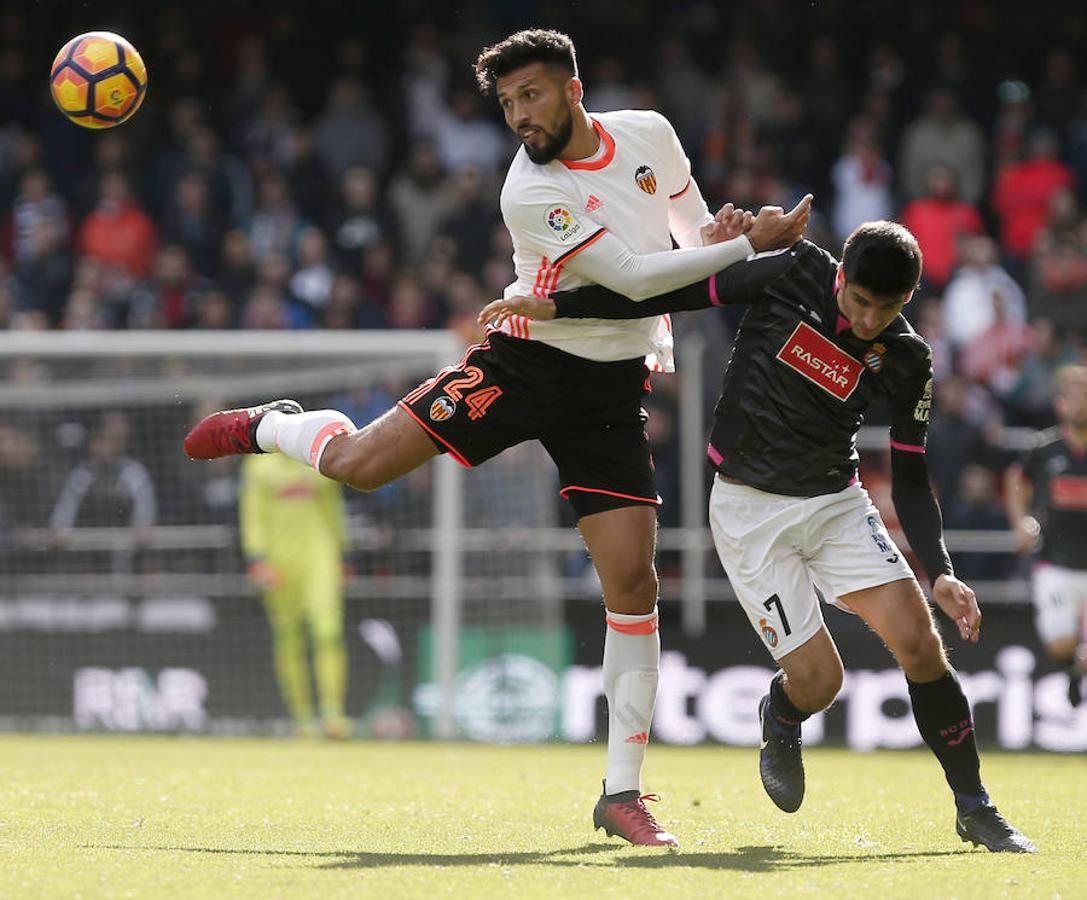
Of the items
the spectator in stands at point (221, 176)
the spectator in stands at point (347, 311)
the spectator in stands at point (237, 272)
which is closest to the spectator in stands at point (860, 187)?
the spectator in stands at point (347, 311)

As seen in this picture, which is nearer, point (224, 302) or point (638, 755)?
point (638, 755)

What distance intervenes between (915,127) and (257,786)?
33.2 feet

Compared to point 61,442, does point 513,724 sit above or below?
below

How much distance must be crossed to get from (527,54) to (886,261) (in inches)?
56.1

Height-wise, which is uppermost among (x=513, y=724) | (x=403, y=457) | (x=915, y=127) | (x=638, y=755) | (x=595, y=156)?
(x=915, y=127)

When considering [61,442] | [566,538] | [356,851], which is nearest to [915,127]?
[566,538]

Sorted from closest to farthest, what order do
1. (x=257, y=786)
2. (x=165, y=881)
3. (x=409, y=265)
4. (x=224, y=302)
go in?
(x=165, y=881)
(x=257, y=786)
(x=224, y=302)
(x=409, y=265)

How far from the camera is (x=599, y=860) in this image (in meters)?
5.91

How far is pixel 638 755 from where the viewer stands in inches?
261

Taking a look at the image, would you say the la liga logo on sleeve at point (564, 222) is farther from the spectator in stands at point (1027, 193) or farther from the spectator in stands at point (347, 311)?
the spectator in stands at point (1027, 193)

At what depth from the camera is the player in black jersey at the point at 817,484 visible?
6.20 metres

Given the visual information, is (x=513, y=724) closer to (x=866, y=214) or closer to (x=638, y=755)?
(x=866, y=214)

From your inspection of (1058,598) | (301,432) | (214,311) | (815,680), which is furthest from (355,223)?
(815,680)

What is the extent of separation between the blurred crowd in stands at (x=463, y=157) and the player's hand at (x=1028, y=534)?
71.9 inches
